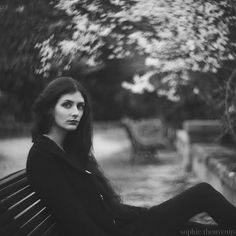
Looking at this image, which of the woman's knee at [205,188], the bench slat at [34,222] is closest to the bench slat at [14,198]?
the bench slat at [34,222]

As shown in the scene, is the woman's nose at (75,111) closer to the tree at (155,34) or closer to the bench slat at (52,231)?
the bench slat at (52,231)

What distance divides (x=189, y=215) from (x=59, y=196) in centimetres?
105

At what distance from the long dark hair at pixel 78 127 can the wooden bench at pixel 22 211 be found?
352 mm

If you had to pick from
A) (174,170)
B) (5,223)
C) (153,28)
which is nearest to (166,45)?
(153,28)

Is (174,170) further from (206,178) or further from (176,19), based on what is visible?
(176,19)

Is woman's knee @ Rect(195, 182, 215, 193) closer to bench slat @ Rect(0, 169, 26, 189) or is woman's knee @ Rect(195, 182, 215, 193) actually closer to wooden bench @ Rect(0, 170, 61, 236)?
wooden bench @ Rect(0, 170, 61, 236)

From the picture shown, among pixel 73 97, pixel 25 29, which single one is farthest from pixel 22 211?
pixel 25 29

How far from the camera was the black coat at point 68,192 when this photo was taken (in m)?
2.45

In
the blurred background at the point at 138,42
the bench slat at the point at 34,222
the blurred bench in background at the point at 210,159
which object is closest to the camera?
the bench slat at the point at 34,222

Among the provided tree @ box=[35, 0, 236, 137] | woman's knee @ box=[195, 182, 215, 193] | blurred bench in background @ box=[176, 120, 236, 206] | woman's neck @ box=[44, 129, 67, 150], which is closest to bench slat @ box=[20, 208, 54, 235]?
woman's neck @ box=[44, 129, 67, 150]

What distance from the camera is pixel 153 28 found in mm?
4945

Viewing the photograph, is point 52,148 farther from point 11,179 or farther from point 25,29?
point 25,29

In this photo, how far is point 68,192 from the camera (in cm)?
248

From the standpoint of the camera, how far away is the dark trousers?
2.95 meters
